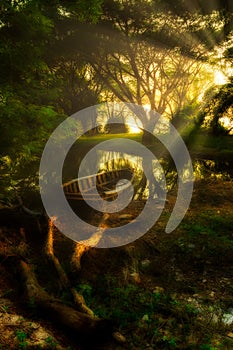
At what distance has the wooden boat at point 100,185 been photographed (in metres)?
9.59

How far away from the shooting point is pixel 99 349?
391 cm

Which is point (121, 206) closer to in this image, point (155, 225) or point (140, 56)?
point (155, 225)

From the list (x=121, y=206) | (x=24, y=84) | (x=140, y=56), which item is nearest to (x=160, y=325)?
(x=121, y=206)

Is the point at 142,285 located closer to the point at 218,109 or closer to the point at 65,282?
the point at 65,282

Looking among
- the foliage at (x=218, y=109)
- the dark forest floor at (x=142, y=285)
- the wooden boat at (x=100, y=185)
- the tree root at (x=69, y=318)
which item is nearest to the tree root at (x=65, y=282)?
the dark forest floor at (x=142, y=285)

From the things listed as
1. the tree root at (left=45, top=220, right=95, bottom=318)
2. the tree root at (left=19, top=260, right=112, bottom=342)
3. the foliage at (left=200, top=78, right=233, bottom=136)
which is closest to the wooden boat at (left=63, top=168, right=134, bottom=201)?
the tree root at (left=45, top=220, right=95, bottom=318)

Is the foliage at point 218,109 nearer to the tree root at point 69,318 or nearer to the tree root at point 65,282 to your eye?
the tree root at point 65,282

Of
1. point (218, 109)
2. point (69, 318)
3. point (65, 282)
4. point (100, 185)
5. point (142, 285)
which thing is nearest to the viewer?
point (69, 318)

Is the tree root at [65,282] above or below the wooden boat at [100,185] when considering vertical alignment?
below

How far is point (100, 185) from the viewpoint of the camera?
11.3 metres

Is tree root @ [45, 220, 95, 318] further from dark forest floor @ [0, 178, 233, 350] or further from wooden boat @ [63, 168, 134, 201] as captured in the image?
wooden boat @ [63, 168, 134, 201]

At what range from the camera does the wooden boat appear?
9.59 meters

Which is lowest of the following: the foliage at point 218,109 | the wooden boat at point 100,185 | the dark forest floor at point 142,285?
the dark forest floor at point 142,285

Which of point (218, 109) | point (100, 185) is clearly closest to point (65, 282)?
point (100, 185)
